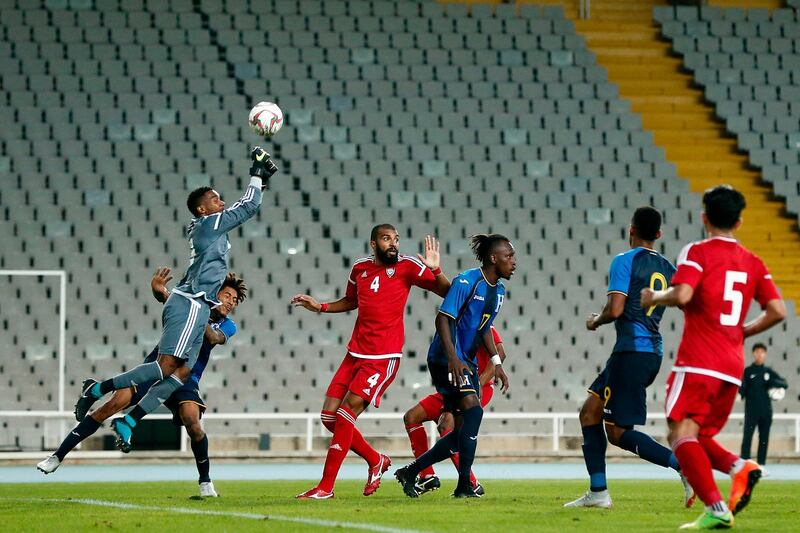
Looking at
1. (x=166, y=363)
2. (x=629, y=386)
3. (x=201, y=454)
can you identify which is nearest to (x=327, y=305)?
(x=201, y=454)

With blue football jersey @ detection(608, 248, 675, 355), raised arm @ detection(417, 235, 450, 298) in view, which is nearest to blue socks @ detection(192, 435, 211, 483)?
raised arm @ detection(417, 235, 450, 298)

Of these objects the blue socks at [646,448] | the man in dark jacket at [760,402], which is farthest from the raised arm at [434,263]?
the man in dark jacket at [760,402]

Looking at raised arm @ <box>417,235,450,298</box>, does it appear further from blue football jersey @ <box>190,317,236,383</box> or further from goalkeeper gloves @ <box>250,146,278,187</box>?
blue football jersey @ <box>190,317,236,383</box>

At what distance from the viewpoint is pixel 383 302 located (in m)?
10.0

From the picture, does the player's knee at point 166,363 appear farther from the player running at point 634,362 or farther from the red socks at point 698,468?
the red socks at point 698,468

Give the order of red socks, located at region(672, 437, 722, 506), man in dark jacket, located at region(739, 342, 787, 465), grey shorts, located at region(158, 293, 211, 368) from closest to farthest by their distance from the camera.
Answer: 1. red socks, located at region(672, 437, 722, 506)
2. grey shorts, located at region(158, 293, 211, 368)
3. man in dark jacket, located at region(739, 342, 787, 465)

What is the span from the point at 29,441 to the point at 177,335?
11.1 meters

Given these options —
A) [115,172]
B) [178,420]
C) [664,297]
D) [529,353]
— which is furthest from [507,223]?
[664,297]

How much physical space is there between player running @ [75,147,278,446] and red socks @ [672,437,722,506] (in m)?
3.96

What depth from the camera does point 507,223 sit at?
2238cm

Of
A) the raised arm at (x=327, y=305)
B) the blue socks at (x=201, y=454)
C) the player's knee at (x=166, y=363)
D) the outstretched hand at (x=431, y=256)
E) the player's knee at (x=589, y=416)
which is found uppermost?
the outstretched hand at (x=431, y=256)

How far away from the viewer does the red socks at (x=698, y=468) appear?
6.60 m

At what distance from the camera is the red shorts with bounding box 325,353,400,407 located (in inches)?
387

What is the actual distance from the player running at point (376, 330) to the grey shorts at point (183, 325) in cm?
120
